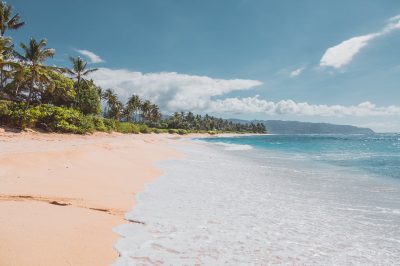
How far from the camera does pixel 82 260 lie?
4.09 m

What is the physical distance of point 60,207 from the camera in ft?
20.7

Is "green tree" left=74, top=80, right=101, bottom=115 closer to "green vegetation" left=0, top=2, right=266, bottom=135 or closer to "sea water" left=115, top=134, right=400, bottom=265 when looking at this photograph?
"green vegetation" left=0, top=2, right=266, bottom=135

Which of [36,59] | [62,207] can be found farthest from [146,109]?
[62,207]

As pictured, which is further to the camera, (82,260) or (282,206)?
(282,206)

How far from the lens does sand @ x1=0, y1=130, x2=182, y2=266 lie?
4.17m

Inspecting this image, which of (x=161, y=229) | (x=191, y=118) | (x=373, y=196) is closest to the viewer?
(x=161, y=229)

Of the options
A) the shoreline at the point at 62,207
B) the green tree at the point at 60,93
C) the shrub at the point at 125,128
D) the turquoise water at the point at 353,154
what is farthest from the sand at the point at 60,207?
the shrub at the point at 125,128

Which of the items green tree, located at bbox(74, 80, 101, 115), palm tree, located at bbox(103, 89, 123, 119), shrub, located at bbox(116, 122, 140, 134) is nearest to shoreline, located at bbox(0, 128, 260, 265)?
shrub, located at bbox(116, 122, 140, 134)

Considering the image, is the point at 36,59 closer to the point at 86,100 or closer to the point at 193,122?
the point at 86,100

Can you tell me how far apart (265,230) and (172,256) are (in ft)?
7.83

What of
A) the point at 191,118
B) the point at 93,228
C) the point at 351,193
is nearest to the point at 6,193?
the point at 93,228

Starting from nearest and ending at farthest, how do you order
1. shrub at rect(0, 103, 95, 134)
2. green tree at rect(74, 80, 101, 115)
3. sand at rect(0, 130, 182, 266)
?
sand at rect(0, 130, 182, 266) → shrub at rect(0, 103, 95, 134) → green tree at rect(74, 80, 101, 115)

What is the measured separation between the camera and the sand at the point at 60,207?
4.17 meters

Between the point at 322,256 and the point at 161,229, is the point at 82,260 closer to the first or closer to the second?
the point at 161,229
